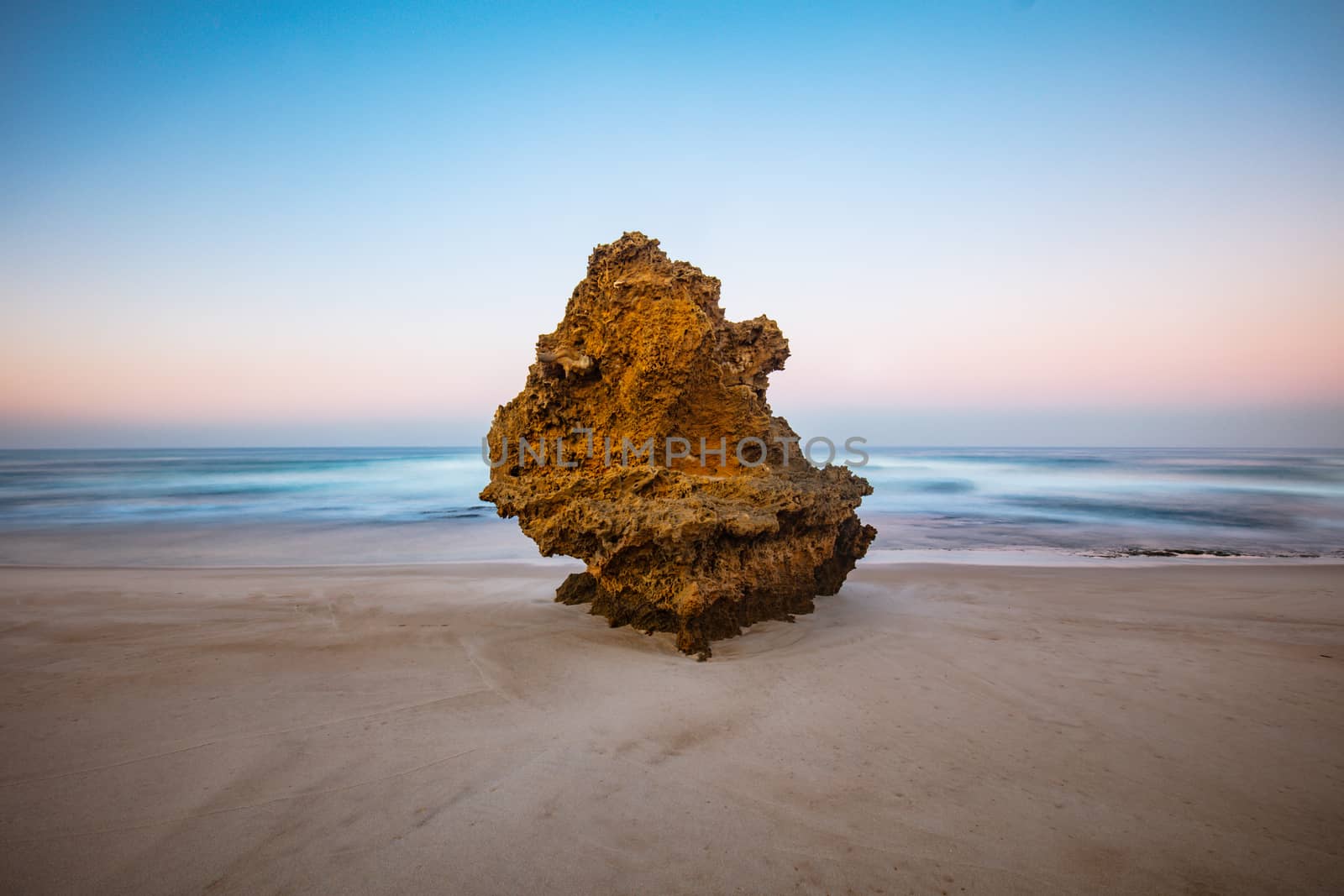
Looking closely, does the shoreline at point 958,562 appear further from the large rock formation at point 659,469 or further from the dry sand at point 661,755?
the dry sand at point 661,755

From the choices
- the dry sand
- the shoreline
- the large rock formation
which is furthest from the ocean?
the dry sand

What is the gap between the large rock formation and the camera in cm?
436

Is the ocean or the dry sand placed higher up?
the dry sand

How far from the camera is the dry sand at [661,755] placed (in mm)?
2168

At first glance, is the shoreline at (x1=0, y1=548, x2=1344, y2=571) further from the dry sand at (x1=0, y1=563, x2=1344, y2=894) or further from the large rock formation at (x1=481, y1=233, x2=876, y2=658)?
the dry sand at (x1=0, y1=563, x2=1344, y2=894)

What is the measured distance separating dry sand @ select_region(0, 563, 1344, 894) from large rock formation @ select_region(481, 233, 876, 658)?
42 cm

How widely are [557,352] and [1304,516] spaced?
19845mm

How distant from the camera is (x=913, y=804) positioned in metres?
2.50

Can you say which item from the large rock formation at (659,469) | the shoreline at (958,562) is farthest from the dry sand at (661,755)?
the shoreline at (958,562)

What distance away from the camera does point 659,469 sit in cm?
462

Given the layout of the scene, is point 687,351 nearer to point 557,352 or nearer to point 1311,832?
point 557,352

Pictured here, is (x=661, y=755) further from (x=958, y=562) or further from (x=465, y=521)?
(x=465, y=521)

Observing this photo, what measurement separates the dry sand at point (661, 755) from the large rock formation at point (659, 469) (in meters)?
0.42

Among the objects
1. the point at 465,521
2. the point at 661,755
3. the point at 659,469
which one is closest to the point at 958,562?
the point at 659,469
